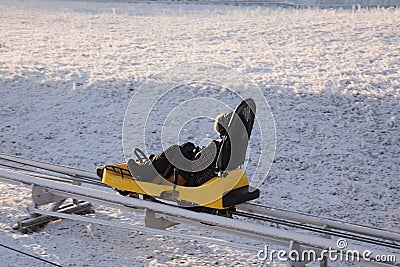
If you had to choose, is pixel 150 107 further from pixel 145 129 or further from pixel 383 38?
pixel 383 38

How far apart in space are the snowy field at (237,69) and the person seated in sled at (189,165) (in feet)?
2.68

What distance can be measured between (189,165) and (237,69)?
10.3 m

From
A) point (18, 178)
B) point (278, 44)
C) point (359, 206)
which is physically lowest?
point (359, 206)

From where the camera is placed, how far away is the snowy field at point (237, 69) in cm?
680

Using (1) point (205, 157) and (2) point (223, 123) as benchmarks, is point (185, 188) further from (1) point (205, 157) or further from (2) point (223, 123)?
(2) point (223, 123)

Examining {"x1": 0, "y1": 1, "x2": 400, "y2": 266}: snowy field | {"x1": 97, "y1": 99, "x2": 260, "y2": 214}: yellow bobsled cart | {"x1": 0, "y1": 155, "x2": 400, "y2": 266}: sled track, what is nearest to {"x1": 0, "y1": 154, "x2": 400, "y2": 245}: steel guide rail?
{"x1": 0, "y1": 155, "x2": 400, "y2": 266}: sled track

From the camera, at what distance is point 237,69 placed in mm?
16172

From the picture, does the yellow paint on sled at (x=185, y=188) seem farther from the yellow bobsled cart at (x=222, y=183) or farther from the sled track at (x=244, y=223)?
the sled track at (x=244, y=223)

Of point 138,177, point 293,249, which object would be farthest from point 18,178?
point 293,249

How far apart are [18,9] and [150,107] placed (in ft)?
65.4

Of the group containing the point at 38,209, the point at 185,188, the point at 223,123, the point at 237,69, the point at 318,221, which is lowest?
the point at 38,209

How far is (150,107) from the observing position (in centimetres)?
1341

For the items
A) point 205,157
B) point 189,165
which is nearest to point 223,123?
point 205,157

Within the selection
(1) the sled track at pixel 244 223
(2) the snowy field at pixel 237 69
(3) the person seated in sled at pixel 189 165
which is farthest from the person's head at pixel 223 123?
(2) the snowy field at pixel 237 69
